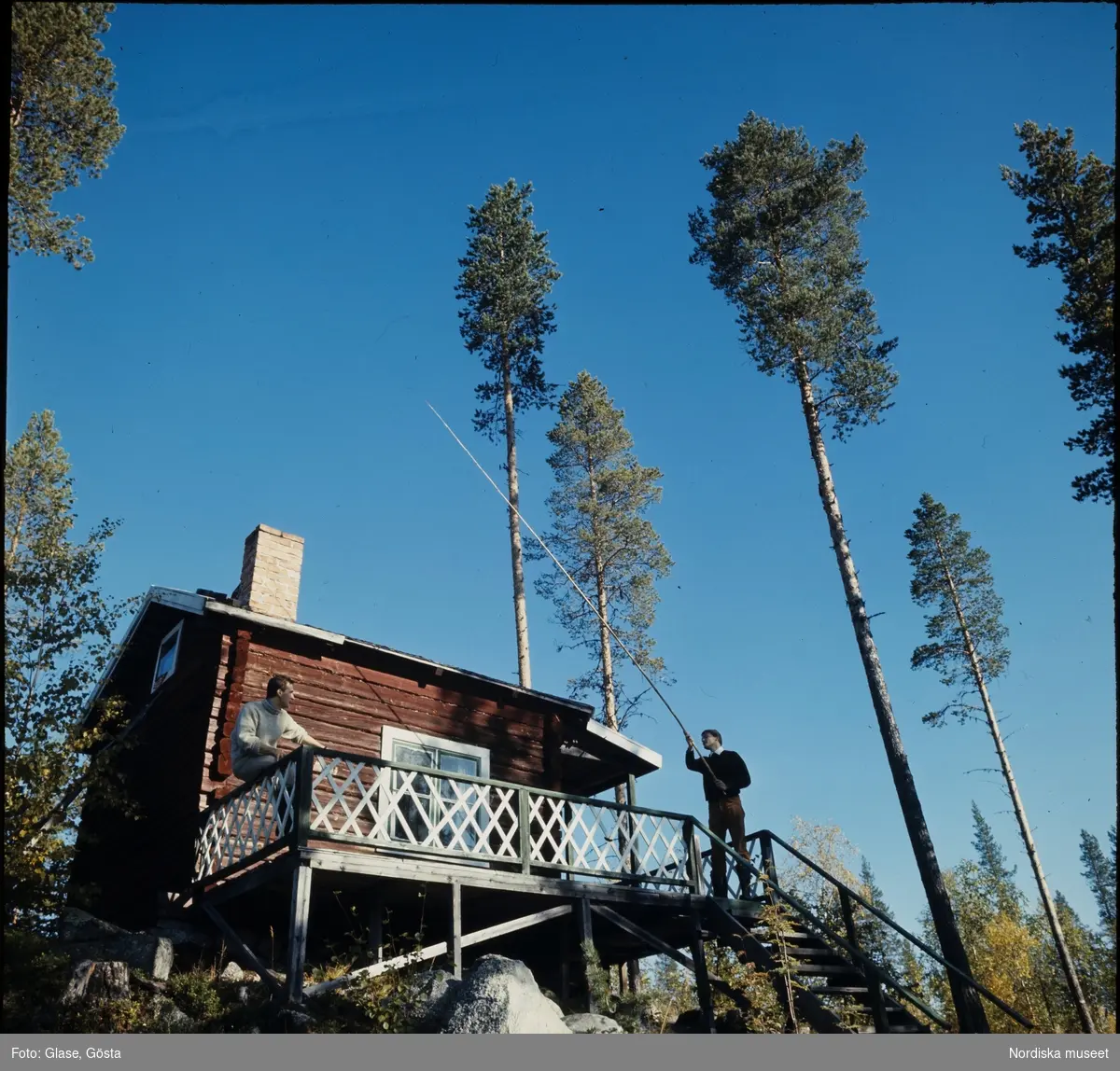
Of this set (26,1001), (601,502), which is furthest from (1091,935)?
(26,1001)

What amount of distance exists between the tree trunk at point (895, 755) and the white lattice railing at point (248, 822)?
27.8ft

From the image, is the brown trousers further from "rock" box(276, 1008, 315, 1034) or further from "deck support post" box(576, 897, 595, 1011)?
"rock" box(276, 1008, 315, 1034)

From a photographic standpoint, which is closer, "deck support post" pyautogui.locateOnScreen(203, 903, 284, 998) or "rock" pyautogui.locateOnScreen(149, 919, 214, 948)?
"deck support post" pyautogui.locateOnScreen(203, 903, 284, 998)

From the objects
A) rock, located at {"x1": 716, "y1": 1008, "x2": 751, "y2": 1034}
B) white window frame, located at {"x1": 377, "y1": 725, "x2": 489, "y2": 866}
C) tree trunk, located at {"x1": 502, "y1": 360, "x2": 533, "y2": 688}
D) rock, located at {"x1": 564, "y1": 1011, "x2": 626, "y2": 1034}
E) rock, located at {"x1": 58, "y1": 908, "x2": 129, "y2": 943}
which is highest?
tree trunk, located at {"x1": 502, "y1": 360, "x2": 533, "y2": 688}

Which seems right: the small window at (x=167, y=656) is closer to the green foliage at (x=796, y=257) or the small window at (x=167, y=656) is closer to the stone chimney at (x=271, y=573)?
the stone chimney at (x=271, y=573)

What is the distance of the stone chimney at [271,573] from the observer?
1526cm

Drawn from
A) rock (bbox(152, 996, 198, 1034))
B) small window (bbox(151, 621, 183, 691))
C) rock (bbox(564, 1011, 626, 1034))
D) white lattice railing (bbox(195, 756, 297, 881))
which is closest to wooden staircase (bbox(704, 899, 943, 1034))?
rock (bbox(564, 1011, 626, 1034))

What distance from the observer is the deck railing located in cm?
1080

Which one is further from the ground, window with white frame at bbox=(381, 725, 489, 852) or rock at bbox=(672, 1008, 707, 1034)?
window with white frame at bbox=(381, 725, 489, 852)

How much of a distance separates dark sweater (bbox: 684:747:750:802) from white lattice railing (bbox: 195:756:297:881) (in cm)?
578

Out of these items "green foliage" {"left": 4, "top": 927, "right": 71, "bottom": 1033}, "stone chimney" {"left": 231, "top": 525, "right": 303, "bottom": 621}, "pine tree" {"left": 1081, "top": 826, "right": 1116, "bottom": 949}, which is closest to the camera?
"green foliage" {"left": 4, "top": 927, "right": 71, "bottom": 1033}

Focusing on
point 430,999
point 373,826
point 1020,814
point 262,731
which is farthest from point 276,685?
point 1020,814

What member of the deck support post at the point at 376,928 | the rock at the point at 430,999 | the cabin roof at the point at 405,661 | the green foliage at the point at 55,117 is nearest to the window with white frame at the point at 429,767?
the cabin roof at the point at 405,661
